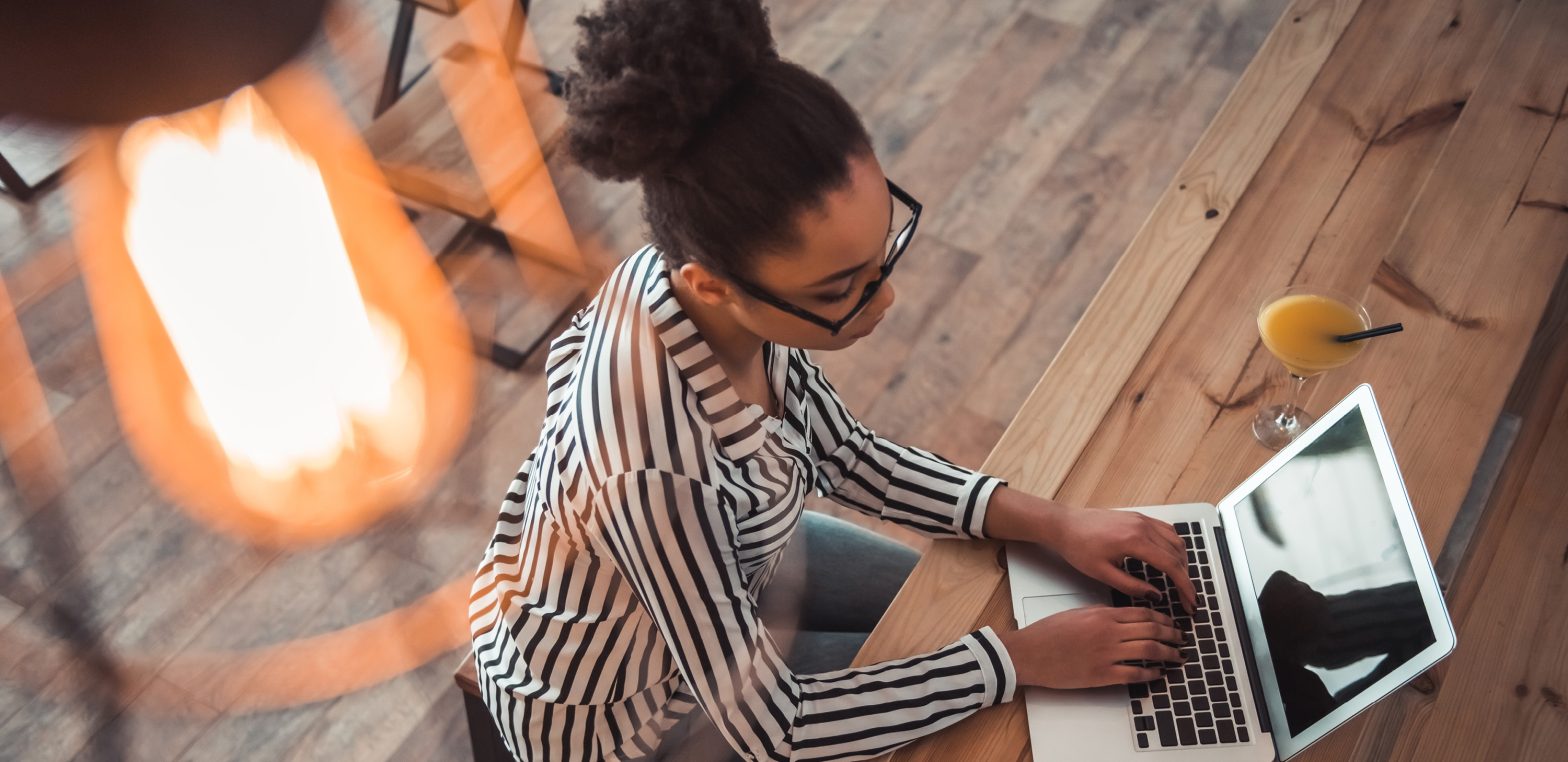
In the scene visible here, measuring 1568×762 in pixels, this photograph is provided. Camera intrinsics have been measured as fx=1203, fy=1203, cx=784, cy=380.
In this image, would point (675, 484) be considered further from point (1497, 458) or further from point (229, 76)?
point (1497, 458)

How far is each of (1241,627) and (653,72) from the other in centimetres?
77

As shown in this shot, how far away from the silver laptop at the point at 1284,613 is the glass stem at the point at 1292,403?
0.39ft

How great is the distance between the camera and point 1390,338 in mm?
1382

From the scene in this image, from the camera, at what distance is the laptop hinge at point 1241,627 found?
3.61ft

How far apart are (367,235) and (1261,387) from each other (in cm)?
192

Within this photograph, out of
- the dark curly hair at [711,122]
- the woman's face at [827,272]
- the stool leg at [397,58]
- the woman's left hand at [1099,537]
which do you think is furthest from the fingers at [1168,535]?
the stool leg at [397,58]

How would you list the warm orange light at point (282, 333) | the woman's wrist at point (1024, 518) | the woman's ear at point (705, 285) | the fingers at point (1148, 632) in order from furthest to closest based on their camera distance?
the warm orange light at point (282, 333)
the woman's wrist at point (1024, 518)
the fingers at point (1148, 632)
the woman's ear at point (705, 285)

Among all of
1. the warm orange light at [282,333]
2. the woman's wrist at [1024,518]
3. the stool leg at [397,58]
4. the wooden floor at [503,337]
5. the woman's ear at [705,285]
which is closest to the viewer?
the woman's ear at [705,285]

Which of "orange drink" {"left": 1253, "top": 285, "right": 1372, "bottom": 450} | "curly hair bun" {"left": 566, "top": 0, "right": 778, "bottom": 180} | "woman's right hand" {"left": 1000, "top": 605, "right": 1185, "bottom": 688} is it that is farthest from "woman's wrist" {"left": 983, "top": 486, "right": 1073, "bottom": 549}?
"curly hair bun" {"left": 566, "top": 0, "right": 778, "bottom": 180}

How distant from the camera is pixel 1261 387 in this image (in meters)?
1.36

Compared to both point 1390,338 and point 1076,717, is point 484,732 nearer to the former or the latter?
point 1076,717

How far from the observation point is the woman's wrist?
1222mm

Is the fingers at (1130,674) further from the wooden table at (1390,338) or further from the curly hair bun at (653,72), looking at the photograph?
the curly hair bun at (653,72)

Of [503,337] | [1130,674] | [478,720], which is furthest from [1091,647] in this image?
[503,337]
